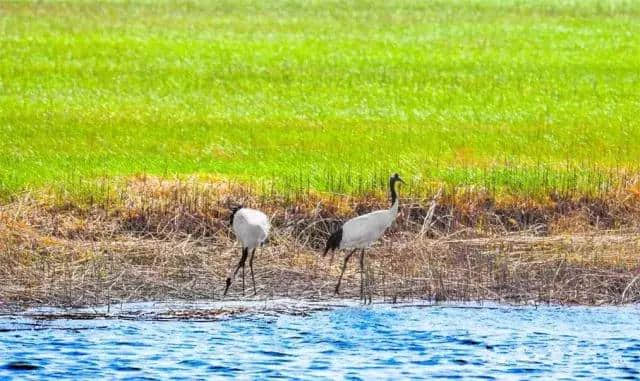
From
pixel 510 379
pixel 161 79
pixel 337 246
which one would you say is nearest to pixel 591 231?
pixel 337 246

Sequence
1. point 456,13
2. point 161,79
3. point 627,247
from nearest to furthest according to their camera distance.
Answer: point 627,247 → point 161,79 → point 456,13

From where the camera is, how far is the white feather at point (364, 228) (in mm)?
19578

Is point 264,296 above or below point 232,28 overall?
below

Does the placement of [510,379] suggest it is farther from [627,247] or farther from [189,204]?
[189,204]

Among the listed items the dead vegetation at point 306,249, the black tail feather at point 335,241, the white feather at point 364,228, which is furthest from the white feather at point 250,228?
the white feather at point 364,228

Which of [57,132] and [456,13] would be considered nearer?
[57,132]

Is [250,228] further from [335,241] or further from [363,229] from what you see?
[363,229]

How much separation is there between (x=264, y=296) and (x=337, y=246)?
1041 mm

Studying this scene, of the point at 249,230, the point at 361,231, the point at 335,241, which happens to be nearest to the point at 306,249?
the point at 335,241

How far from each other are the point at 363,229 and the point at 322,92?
56.7ft

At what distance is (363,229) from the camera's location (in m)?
19.6

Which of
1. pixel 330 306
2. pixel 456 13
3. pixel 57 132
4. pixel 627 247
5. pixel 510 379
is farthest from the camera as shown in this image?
pixel 456 13

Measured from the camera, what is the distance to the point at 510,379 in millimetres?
15648

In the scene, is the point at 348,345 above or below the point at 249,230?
below
